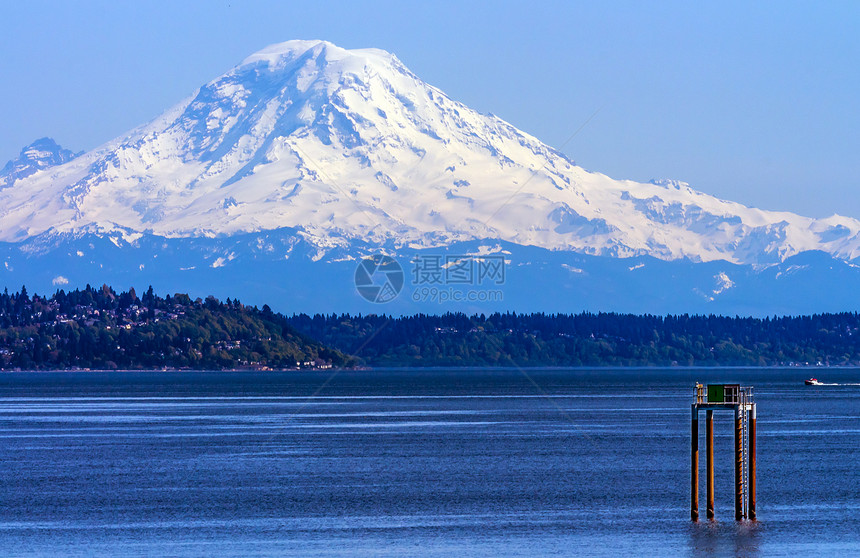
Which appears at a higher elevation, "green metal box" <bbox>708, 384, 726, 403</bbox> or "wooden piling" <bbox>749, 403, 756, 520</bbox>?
"green metal box" <bbox>708, 384, 726, 403</bbox>

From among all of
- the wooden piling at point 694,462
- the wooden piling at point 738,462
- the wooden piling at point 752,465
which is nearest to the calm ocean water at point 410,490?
the wooden piling at point 694,462

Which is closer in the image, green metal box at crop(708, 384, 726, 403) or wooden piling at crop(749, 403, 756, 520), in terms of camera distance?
green metal box at crop(708, 384, 726, 403)

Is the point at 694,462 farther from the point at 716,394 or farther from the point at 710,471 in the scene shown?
the point at 716,394

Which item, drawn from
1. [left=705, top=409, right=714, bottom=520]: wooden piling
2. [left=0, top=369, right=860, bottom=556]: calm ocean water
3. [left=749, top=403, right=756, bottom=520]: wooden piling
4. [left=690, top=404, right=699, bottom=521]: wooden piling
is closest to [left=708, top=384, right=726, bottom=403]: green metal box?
[left=690, top=404, right=699, bottom=521]: wooden piling

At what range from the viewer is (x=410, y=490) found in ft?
291

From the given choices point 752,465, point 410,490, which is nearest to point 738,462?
point 752,465

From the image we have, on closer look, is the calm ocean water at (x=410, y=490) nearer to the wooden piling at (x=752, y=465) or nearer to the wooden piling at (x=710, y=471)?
the wooden piling at (x=752, y=465)

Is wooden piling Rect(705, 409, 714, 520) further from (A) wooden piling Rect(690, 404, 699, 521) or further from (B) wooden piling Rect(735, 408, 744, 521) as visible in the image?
(B) wooden piling Rect(735, 408, 744, 521)

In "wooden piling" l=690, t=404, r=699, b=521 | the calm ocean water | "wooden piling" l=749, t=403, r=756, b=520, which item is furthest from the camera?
"wooden piling" l=749, t=403, r=756, b=520

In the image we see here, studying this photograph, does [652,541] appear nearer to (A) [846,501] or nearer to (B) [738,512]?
(B) [738,512]

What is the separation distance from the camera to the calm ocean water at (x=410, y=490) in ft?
224

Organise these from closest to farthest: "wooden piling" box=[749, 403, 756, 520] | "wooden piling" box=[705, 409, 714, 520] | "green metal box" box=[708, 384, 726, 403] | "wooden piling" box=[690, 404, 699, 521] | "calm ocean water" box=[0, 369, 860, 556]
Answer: "calm ocean water" box=[0, 369, 860, 556], "wooden piling" box=[690, 404, 699, 521], "green metal box" box=[708, 384, 726, 403], "wooden piling" box=[749, 403, 756, 520], "wooden piling" box=[705, 409, 714, 520]

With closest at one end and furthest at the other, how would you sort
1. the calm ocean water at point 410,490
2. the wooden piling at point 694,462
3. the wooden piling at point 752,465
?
the calm ocean water at point 410,490 < the wooden piling at point 694,462 < the wooden piling at point 752,465

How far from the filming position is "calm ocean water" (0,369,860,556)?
224 ft
